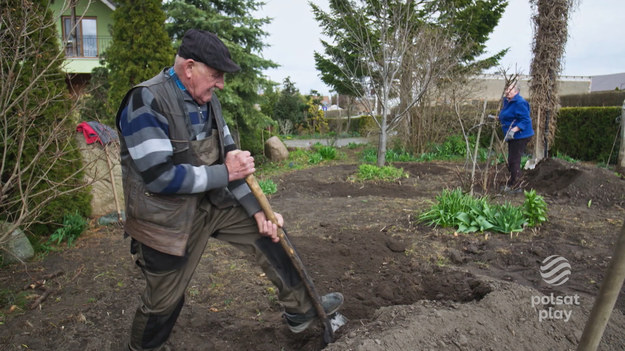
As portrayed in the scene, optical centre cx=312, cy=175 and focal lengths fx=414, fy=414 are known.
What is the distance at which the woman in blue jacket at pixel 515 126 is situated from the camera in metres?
6.83

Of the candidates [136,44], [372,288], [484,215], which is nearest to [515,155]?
[484,215]

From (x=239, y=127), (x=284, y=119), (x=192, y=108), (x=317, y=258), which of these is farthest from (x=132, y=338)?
(x=284, y=119)

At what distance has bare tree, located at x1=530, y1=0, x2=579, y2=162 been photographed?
9.47m

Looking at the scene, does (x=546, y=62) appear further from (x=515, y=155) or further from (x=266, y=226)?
(x=266, y=226)

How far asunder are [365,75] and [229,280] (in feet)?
29.5

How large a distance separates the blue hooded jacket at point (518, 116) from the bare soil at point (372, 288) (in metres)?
1.30

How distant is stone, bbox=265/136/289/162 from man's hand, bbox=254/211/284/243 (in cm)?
1099

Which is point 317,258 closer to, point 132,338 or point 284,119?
point 132,338

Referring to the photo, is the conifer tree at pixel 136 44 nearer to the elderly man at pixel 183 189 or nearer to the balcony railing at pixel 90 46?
the elderly man at pixel 183 189

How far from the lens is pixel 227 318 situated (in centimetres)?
323

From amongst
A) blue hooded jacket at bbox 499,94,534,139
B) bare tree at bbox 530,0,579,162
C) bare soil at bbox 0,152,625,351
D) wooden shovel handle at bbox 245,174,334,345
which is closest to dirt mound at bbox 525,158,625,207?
bare soil at bbox 0,152,625,351

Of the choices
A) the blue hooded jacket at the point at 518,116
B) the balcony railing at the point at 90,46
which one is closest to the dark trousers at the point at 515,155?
the blue hooded jacket at the point at 518,116

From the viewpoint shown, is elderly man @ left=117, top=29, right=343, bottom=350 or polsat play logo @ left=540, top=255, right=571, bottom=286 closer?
elderly man @ left=117, top=29, right=343, bottom=350

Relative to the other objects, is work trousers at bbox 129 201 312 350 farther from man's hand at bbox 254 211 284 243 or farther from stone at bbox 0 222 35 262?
stone at bbox 0 222 35 262
